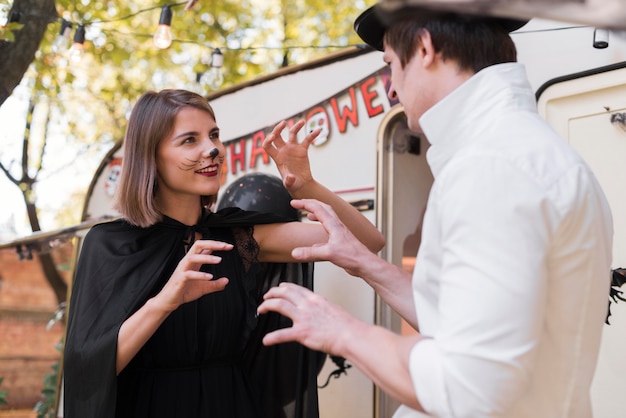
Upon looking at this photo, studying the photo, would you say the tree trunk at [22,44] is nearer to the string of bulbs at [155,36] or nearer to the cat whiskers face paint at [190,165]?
the string of bulbs at [155,36]

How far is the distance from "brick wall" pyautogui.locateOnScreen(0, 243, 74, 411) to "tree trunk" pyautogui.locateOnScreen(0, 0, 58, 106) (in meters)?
3.35

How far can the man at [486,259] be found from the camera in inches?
54.7

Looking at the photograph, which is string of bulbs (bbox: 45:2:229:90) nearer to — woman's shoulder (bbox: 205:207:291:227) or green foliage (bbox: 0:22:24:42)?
green foliage (bbox: 0:22:24:42)

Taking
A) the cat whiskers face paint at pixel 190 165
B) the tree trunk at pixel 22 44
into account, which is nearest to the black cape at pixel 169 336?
the cat whiskers face paint at pixel 190 165

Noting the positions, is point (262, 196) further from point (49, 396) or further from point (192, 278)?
point (49, 396)

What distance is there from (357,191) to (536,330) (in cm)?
356

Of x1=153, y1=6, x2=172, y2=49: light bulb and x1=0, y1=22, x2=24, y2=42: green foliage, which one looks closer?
x1=0, y1=22, x2=24, y2=42: green foliage

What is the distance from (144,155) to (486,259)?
2025 mm

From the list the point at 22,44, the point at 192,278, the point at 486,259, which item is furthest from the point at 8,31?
the point at 486,259

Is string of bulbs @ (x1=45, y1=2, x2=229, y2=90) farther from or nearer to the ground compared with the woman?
farther from the ground

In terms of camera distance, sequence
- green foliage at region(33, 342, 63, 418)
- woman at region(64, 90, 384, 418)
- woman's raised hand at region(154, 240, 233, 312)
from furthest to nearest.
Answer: green foliage at region(33, 342, 63, 418) < woman at region(64, 90, 384, 418) < woman's raised hand at region(154, 240, 233, 312)

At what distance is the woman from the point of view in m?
2.80

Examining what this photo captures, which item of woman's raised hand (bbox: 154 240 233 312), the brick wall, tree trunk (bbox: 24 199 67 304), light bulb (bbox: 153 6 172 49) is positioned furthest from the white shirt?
tree trunk (bbox: 24 199 67 304)

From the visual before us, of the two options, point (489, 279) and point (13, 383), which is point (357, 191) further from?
point (13, 383)
